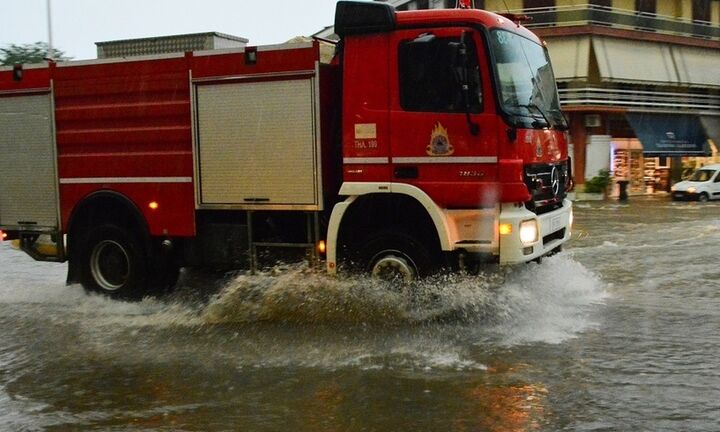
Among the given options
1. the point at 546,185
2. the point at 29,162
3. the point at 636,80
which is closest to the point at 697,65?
the point at 636,80

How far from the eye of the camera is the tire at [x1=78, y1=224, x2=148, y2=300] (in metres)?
8.62

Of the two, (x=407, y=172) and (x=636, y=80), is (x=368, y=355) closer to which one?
(x=407, y=172)

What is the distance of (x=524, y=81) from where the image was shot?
7.39 metres

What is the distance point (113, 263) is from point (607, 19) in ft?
96.1

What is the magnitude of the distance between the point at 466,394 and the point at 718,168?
96.3 ft

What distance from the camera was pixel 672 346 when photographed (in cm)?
657

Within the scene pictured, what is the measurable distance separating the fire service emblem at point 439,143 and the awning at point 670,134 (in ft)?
95.3

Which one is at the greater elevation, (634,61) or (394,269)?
(634,61)

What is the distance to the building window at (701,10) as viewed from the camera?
36844 millimetres

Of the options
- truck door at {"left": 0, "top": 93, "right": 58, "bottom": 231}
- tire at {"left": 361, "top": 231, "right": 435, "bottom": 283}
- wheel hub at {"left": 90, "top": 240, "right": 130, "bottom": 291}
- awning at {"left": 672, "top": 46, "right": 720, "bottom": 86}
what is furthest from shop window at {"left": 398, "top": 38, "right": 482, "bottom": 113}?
awning at {"left": 672, "top": 46, "right": 720, "bottom": 86}

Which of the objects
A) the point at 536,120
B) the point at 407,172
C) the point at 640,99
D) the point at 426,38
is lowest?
the point at 407,172

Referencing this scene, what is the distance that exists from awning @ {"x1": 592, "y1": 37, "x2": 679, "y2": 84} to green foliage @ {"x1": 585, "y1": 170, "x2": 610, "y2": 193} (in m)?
4.06

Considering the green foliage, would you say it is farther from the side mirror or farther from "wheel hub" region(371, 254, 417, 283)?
the side mirror

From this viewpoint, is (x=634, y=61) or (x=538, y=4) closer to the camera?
(x=538, y=4)
